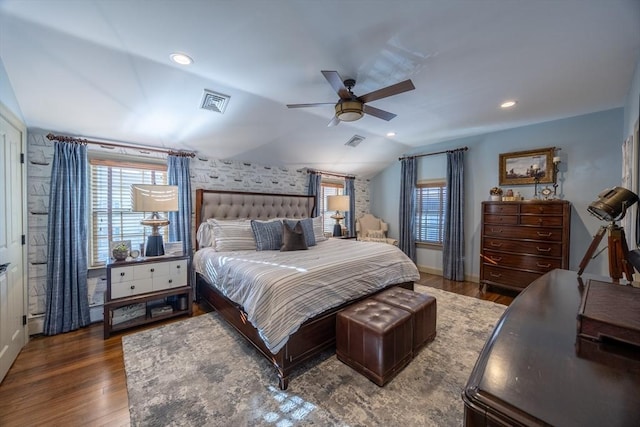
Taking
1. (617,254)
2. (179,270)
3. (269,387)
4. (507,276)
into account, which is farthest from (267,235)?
(507,276)

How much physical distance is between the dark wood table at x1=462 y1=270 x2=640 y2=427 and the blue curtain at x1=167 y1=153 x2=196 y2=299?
3726mm

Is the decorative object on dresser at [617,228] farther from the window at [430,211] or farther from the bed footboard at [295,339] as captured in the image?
the window at [430,211]

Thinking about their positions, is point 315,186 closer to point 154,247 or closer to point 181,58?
point 154,247

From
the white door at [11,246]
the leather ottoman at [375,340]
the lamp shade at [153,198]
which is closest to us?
the leather ottoman at [375,340]

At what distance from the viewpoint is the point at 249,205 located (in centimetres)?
427

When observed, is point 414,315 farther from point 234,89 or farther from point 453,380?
point 234,89

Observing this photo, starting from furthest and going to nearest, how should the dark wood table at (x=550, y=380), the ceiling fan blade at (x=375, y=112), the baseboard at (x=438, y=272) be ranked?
the baseboard at (x=438, y=272) → the ceiling fan blade at (x=375, y=112) → the dark wood table at (x=550, y=380)

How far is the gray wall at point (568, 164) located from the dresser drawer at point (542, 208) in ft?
1.78

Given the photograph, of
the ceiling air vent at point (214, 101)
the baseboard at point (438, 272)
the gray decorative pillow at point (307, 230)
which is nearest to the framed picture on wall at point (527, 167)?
the baseboard at point (438, 272)

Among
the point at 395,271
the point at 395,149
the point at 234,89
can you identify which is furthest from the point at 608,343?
the point at 395,149

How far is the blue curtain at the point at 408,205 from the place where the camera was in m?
5.57

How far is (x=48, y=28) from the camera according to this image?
1814 millimetres

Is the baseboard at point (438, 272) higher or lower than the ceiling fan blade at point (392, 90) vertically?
lower

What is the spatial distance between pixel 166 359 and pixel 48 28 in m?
2.77
